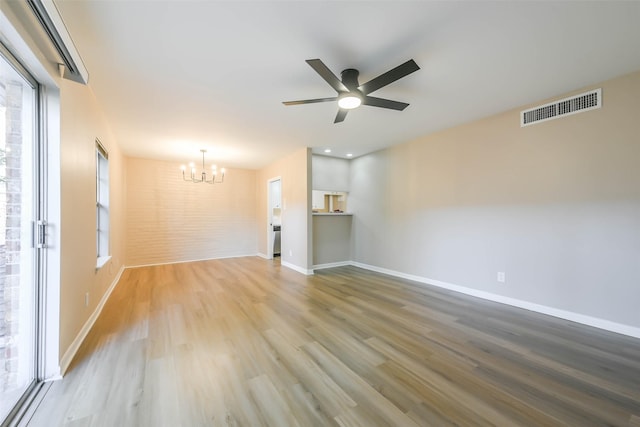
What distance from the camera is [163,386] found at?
169 cm

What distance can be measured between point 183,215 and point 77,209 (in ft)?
13.7

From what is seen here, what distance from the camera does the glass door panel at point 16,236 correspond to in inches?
57.3

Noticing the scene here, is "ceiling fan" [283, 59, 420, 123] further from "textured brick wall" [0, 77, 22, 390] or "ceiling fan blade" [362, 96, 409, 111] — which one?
"textured brick wall" [0, 77, 22, 390]

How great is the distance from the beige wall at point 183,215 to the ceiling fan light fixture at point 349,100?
518 cm

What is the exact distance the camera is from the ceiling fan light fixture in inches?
91.8

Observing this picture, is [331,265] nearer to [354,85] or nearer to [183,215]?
[183,215]

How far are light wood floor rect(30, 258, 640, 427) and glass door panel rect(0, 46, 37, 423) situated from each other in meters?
Result: 0.26

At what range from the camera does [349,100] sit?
2.40 meters

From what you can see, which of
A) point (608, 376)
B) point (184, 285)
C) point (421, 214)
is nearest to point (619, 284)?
point (608, 376)

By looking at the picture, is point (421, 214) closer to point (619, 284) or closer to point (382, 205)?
point (382, 205)

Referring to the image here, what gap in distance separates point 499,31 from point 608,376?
2.73 metres

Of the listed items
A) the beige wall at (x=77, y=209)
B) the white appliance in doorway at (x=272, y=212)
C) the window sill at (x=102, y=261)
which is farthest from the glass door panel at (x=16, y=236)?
the white appliance in doorway at (x=272, y=212)

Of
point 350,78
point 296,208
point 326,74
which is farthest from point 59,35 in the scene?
point 296,208

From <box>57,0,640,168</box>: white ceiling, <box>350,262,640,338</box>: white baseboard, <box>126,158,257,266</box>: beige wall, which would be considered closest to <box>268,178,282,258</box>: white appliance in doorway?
<box>126,158,257,266</box>: beige wall
